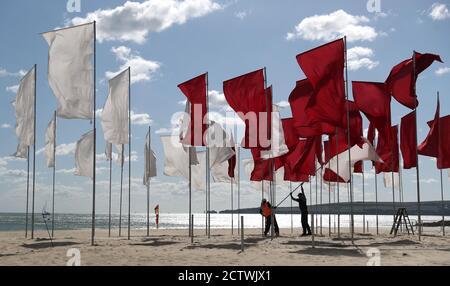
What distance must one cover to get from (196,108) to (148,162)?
7.38 meters

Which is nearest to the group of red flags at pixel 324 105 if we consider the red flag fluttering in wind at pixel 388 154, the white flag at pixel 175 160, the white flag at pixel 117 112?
the red flag fluttering in wind at pixel 388 154

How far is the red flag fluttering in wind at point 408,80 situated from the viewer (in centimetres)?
2270

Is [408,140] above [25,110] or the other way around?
the other way around

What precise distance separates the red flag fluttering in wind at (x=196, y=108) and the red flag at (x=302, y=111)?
4184mm

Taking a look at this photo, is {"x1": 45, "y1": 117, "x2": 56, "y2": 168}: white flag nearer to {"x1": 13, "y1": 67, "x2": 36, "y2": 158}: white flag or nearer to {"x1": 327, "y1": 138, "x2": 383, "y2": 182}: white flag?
{"x1": 13, "y1": 67, "x2": 36, "y2": 158}: white flag

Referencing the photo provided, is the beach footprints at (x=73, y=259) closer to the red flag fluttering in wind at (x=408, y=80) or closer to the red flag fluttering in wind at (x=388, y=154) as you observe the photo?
the red flag fluttering in wind at (x=408, y=80)

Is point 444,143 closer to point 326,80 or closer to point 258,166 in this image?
point 258,166

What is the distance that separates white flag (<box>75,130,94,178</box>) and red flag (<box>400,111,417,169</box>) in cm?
1654

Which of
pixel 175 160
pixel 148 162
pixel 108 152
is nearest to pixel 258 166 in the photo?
pixel 175 160

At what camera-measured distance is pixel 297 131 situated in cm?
2370

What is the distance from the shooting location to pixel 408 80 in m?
22.8

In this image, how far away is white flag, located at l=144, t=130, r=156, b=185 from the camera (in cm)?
3138

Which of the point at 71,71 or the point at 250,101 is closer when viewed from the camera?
the point at 71,71
